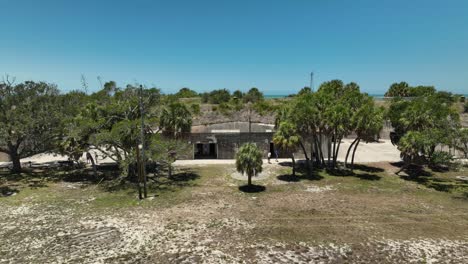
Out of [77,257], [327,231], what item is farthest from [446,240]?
[77,257]

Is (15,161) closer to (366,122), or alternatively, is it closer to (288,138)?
(288,138)

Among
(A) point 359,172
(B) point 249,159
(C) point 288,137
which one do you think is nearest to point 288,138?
(C) point 288,137

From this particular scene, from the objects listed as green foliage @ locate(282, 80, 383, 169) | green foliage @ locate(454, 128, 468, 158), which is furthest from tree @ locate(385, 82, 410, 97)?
green foliage @ locate(454, 128, 468, 158)

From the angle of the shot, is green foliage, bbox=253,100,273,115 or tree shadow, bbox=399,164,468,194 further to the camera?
green foliage, bbox=253,100,273,115

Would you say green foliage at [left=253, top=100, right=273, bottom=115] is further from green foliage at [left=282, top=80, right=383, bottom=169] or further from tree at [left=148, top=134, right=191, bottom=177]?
tree at [left=148, top=134, right=191, bottom=177]

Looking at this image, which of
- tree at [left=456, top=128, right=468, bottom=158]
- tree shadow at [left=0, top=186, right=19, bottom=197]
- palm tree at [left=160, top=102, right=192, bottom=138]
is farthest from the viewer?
palm tree at [left=160, top=102, right=192, bottom=138]

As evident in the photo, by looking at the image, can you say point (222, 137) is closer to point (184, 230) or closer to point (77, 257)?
point (184, 230)

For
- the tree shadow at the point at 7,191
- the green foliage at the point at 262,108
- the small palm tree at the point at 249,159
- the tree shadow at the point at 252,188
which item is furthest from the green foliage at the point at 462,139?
the green foliage at the point at 262,108
